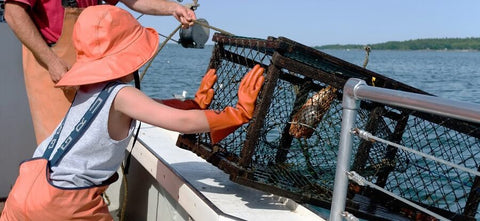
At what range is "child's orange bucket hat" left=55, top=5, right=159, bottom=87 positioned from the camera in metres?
2.01

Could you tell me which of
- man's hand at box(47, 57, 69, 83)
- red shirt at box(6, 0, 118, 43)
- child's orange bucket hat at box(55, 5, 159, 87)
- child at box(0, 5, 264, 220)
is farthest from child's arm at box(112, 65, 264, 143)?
red shirt at box(6, 0, 118, 43)

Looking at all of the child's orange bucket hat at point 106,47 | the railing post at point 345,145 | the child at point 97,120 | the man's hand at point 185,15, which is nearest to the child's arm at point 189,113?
the child at point 97,120

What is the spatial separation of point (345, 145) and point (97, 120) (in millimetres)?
880

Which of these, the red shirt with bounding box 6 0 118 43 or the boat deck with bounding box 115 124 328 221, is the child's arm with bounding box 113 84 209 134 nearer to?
the boat deck with bounding box 115 124 328 221

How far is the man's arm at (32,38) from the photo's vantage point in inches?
96.1

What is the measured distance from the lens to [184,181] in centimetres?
254

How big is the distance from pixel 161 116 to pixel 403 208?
1.56 m

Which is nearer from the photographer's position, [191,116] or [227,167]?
[191,116]

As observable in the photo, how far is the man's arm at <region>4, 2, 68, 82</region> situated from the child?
37cm

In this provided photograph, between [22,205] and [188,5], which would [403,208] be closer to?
[188,5]

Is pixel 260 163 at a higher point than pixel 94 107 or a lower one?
lower

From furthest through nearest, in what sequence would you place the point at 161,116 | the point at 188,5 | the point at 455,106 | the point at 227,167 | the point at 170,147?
1. the point at 170,147
2. the point at 188,5
3. the point at 227,167
4. the point at 161,116
5. the point at 455,106

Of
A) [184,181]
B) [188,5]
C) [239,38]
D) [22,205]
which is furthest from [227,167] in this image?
[188,5]

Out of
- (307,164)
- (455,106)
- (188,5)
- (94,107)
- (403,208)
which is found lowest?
(403,208)
